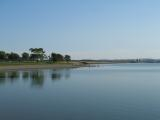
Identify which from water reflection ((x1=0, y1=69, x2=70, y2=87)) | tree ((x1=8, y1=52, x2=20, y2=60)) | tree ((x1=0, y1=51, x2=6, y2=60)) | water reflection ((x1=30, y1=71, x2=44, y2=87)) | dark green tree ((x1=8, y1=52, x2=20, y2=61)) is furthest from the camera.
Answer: tree ((x1=8, y1=52, x2=20, y2=60))

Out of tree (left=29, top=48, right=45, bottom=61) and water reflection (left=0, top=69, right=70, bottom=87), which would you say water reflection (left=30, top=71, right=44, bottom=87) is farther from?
tree (left=29, top=48, right=45, bottom=61)

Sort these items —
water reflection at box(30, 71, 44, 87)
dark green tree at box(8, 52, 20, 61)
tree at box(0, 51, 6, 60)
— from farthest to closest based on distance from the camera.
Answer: dark green tree at box(8, 52, 20, 61) < tree at box(0, 51, 6, 60) < water reflection at box(30, 71, 44, 87)

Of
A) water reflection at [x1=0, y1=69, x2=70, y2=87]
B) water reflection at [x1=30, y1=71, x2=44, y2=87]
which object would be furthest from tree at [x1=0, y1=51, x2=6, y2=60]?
water reflection at [x1=30, y1=71, x2=44, y2=87]

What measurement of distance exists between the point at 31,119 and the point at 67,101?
669 cm

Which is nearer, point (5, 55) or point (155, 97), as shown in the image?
point (155, 97)

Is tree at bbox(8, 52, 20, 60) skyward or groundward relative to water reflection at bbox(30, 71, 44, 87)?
skyward

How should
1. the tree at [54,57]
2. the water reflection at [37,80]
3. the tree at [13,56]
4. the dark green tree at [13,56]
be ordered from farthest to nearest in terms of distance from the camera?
1. the tree at [54,57]
2. the tree at [13,56]
3. the dark green tree at [13,56]
4. the water reflection at [37,80]

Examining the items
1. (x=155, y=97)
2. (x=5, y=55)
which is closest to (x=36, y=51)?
(x=5, y=55)

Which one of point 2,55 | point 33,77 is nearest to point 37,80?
point 33,77

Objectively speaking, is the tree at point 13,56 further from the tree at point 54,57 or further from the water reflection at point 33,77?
the water reflection at point 33,77

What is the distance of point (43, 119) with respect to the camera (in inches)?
667

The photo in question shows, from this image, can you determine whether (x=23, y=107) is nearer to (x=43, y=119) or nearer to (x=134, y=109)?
(x=43, y=119)

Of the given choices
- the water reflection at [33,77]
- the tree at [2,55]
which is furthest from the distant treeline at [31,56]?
the water reflection at [33,77]

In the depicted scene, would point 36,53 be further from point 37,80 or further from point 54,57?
point 37,80
